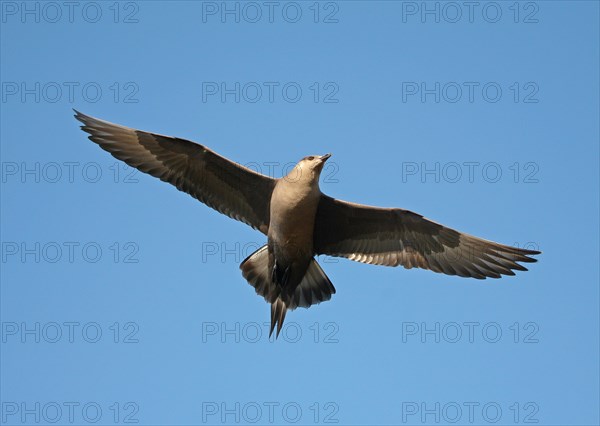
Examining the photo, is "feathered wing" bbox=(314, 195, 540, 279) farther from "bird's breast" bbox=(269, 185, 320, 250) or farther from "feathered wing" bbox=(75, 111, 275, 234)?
"feathered wing" bbox=(75, 111, 275, 234)

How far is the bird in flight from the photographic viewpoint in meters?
13.2

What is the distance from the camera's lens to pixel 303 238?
42.9 feet

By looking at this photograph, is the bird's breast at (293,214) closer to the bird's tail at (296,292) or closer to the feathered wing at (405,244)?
the feathered wing at (405,244)

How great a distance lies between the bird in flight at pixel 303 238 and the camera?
1323 cm

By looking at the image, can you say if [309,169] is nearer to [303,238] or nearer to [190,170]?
[303,238]

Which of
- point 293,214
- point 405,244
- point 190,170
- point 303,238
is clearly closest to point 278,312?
point 303,238

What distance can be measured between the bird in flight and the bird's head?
43cm

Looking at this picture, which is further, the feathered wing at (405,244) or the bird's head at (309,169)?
the feathered wing at (405,244)

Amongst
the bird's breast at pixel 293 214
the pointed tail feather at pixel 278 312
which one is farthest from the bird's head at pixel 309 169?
the pointed tail feather at pixel 278 312

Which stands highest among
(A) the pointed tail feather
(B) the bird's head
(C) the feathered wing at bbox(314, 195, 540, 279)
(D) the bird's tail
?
(B) the bird's head

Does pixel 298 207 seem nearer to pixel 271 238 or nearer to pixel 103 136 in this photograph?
pixel 271 238

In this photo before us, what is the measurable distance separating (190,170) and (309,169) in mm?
1816

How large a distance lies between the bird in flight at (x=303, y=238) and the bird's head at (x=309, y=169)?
43 cm

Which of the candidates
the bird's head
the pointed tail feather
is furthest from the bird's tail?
the bird's head
